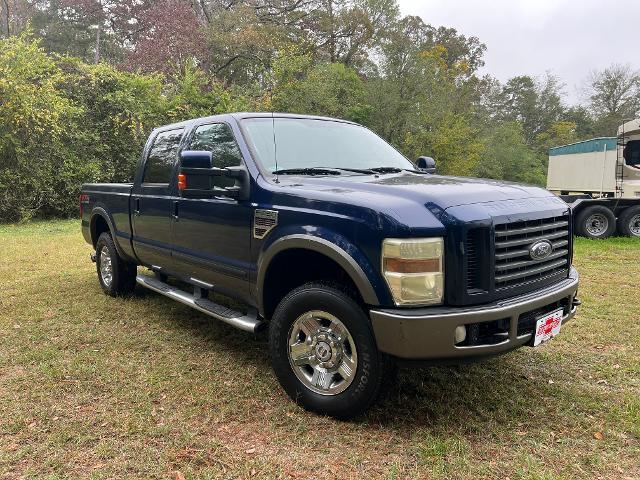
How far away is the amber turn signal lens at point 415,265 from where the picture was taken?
258cm

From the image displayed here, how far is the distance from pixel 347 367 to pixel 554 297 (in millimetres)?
1346

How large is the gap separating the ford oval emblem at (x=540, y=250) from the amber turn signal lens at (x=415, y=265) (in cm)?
73

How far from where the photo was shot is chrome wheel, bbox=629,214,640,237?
1110 centimetres

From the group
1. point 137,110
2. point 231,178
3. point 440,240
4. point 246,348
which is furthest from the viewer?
point 137,110

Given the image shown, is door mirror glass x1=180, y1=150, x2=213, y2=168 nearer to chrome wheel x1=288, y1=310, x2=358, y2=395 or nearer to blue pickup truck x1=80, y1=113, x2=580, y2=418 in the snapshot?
blue pickup truck x1=80, y1=113, x2=580, y2=418

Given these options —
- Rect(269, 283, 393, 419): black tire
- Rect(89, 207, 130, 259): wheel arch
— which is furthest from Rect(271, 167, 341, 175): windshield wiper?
Rect(89, 207, 130, 259): wheel arch

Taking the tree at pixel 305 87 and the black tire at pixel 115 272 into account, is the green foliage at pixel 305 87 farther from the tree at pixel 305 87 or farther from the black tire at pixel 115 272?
the black tire at pixel 115 272

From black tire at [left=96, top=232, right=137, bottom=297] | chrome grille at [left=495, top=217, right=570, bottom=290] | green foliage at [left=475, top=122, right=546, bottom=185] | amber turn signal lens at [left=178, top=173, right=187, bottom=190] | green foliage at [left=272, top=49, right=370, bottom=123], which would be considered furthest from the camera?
green foliage at [left=475, top=122, right=546, bottom=185]

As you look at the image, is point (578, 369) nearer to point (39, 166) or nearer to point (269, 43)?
point (39, 166)

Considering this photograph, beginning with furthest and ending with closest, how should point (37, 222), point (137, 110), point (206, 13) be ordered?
1. point (206, 13)
2. point (137, 110)
3. point (37, 222)

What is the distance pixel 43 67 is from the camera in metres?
15.0

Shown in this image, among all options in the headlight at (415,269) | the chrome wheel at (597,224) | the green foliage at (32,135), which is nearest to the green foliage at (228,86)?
the green foliage at (32,135)

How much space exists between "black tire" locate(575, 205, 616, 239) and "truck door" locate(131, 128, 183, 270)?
9738 mm

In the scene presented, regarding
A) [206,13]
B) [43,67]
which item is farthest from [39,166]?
[206,13]
